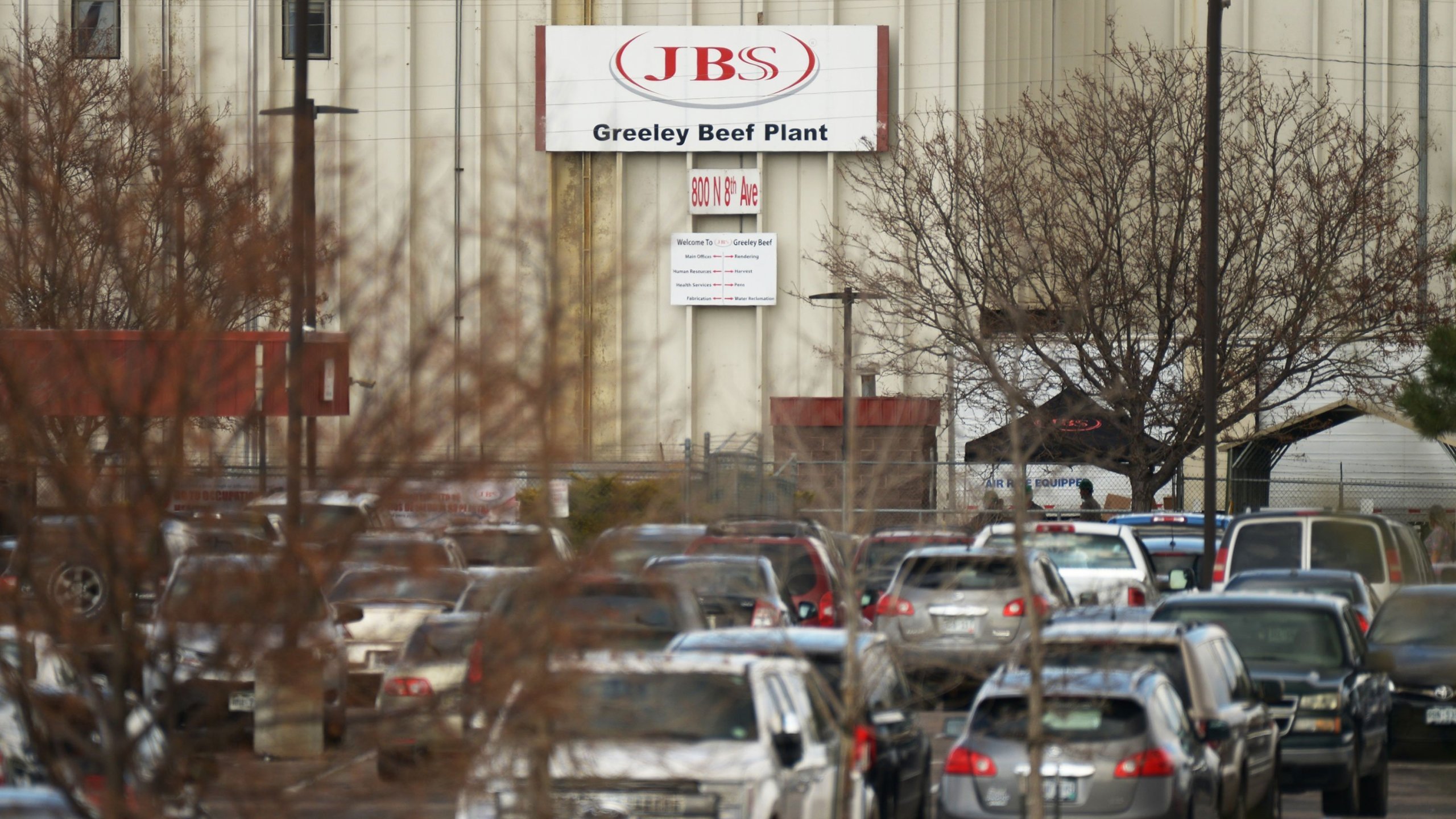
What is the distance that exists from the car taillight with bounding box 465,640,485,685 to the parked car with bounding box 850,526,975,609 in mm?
11456

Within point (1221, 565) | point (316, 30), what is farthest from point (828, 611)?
point (316, 30)

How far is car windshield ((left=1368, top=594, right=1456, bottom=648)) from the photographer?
17.0 meters

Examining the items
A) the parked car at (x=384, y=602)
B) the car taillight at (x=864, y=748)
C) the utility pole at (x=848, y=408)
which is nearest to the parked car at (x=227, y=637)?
the parked car at (x=384, y=602)

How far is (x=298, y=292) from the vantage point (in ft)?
20.9

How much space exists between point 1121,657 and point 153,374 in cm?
700

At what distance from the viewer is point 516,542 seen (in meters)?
6.55

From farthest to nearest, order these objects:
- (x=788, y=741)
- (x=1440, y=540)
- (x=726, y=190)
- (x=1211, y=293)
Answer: (x=726, y=190)
(x=1440, y=540)
(x=1211, y=293)
(x=788, y=741)

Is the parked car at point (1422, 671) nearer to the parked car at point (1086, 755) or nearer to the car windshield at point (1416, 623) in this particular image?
the car windshield at point (1416, 623)

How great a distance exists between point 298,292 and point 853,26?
41.5m

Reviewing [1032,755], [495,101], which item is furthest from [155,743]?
[495,101]

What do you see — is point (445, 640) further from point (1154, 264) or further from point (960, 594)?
point (1154, 264)

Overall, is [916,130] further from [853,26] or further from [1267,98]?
[1267,98]

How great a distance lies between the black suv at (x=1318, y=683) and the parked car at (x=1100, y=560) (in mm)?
5249

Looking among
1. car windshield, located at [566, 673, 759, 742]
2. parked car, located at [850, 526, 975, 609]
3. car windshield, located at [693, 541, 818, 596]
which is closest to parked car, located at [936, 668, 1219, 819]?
car windshield, located at [566, 673, 759, 742]
